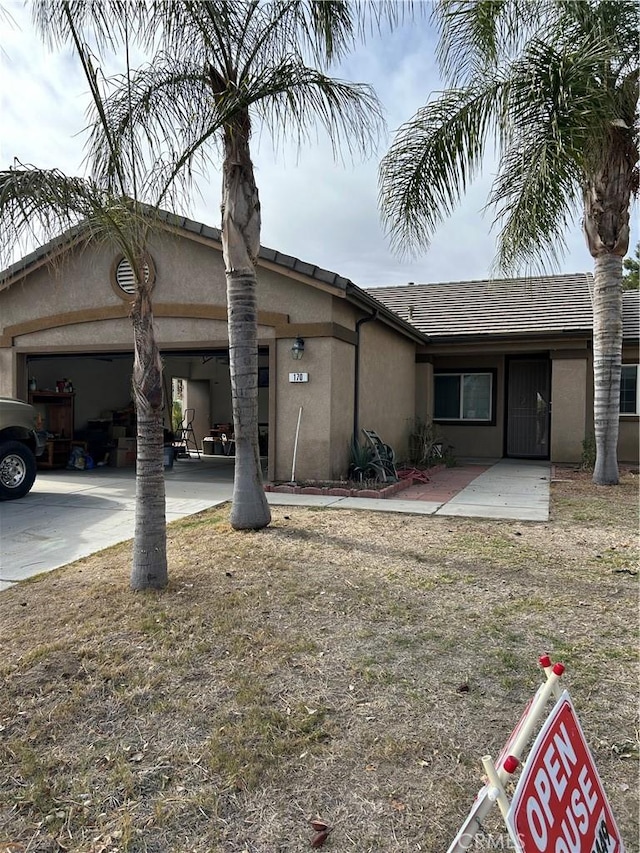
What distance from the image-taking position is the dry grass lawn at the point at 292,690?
7.84ft

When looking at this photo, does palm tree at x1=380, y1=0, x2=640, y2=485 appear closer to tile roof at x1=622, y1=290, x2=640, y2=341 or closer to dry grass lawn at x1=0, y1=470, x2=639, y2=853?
dry grass lawn at x1=0, y1=470, x2=639, y2=853

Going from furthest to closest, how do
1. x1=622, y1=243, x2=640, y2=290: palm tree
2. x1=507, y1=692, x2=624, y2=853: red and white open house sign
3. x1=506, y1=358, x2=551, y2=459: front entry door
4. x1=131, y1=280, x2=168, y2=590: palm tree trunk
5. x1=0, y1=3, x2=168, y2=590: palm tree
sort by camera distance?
1. x1=622, y1=243, x2=640, y2=290: palm tree
2. x1=506, y1=358, x2=551, y2=459: front entry door
3. x1=131, y1=280, x2=168, y2=590: palm tree trunk
4. x1=0, y1=3, x2=168, y2=590: palm tree
5. x1=507, y1=692, x2=624, y2=853: red and white open house sign

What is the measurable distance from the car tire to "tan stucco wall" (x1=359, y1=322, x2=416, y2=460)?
544cm

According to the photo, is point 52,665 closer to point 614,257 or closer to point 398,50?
point 398,50

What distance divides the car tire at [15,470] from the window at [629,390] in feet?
39.6

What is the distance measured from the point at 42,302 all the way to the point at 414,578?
10090 mm

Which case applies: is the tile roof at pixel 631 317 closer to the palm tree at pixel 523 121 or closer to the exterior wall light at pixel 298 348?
the palm tree at pixel 523 121

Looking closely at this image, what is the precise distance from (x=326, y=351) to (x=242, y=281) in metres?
3.38


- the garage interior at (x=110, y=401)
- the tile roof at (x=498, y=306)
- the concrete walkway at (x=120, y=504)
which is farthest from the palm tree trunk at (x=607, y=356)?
the garage interior at (x=110, y=401)

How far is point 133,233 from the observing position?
4.91 meters

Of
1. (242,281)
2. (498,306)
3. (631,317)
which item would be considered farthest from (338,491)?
(631,317)

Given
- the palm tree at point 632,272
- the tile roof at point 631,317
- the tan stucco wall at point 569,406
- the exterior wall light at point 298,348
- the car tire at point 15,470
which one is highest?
the palm tree at point 632,272

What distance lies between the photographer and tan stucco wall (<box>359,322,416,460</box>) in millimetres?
11383

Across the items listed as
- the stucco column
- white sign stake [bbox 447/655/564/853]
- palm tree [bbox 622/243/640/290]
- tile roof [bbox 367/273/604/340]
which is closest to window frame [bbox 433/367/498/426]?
the stucco column
